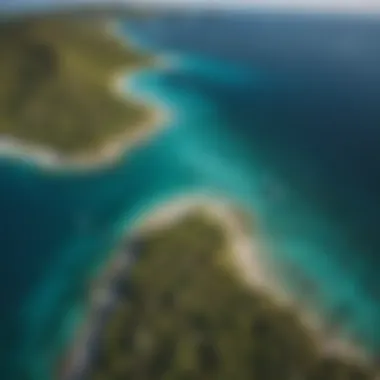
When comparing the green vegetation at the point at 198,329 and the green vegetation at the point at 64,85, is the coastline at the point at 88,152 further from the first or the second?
the green vegetation at the point at 198,329

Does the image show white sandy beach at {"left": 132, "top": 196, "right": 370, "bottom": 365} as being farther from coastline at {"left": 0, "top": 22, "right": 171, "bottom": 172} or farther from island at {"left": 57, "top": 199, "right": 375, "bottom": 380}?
coastline at {"left": 0, "top": 22, "right": 171, "bottom": 172}

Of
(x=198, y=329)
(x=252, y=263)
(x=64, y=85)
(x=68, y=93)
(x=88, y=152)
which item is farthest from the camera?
(x=64, y=85)

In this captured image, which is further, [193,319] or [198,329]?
[193,319]

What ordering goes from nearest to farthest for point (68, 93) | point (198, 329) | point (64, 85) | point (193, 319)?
point (198, 329) < point (193, 319) < point (68, 93) < point (64, 85)

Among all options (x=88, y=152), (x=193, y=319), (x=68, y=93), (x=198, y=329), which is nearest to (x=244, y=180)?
(x=88, y=152)

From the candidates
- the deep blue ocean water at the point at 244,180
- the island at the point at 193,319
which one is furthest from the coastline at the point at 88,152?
the island at the point at 193,319

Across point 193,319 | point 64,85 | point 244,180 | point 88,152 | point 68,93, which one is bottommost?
point 193,319

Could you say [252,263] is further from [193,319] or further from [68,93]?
[68,93]
